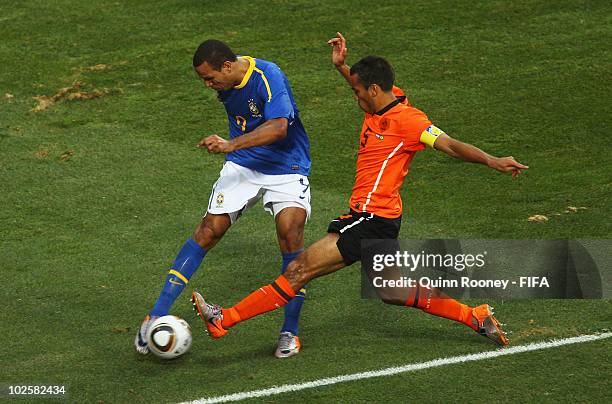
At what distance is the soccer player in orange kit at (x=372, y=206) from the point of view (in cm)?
788

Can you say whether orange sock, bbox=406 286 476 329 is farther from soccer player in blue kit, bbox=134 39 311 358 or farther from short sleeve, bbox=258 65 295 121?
short sleeve, bbox=258 65 295 121

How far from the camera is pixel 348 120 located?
12.8 meters

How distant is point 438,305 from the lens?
8.10 m

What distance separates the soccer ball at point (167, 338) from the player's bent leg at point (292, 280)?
244 millimetres

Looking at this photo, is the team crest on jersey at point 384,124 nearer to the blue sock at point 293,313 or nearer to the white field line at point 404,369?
the blue sock at point 293,313

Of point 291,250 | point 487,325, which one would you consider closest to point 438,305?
point 487,325

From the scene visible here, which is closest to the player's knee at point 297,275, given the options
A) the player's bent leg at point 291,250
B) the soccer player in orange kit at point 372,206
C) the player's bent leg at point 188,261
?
the soccer player in orange kit at point 372,206

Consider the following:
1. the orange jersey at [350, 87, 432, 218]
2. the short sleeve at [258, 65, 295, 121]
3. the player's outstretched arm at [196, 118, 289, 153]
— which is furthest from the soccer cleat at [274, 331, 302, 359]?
the short sleeve at [258, 65, 295, 121]

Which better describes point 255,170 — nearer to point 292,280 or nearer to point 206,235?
point 206,235

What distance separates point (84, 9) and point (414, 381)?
33.2 ft

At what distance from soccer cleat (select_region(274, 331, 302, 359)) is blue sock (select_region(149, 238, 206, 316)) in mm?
814

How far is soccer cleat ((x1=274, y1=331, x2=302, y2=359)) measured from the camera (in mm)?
8125

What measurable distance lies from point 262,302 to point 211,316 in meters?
0.41

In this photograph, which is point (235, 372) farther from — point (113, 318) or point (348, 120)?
point (348, 120)
